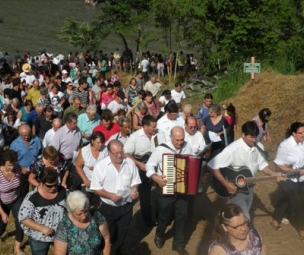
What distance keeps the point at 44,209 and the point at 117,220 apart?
4.49ft

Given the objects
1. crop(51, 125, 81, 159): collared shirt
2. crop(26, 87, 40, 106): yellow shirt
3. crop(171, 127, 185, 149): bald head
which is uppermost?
crop(171, 127, 185, 149): bald head

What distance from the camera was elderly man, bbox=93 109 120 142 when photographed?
8969 mm

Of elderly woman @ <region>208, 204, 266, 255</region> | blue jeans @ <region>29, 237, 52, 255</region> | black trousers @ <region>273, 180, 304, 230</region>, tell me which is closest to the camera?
elderly woman @ <region>208, 204, 266, 255</region>

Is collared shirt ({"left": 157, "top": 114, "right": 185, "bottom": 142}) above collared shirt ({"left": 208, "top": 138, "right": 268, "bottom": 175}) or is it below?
below

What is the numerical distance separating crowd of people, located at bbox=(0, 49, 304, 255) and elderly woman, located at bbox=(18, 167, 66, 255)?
0.01m

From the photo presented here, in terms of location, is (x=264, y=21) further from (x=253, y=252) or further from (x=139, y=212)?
(x=253, y=252)

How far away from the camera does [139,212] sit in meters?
9.38

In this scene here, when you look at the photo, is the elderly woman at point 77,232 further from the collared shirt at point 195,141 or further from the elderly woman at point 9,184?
the collared shirt at point 195,141

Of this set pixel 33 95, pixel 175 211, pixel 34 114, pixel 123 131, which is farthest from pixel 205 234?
pixel 33 95

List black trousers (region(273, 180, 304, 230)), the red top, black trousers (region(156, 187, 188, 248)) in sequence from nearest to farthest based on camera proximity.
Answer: black trousers (region(156, 187, 188, 248)) < black trousers (region(273, 180, 304, 230)) < the red top

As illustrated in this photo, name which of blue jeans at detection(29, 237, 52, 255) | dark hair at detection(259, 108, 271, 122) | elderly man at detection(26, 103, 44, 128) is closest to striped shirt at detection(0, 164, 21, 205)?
blue jeans at detection(29, 237, 52, 255)

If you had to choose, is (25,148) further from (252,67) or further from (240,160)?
(252,67)

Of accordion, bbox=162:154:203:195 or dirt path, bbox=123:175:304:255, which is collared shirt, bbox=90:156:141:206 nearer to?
accordion, bbox=162:154:203:195

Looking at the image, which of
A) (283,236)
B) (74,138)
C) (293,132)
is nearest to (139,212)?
(74,138)
